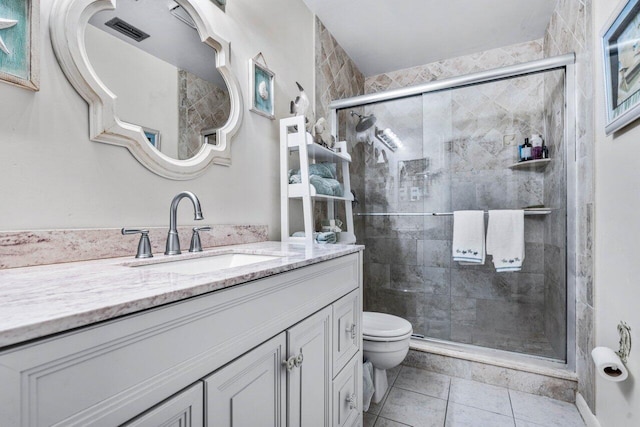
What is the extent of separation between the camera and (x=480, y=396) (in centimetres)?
175

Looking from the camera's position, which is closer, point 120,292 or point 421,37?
point 120,292

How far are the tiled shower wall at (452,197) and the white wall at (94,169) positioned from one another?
1237mm

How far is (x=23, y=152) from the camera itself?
79 cm

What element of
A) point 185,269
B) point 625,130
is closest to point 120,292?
point 185,269

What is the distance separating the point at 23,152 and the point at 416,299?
8.16ft

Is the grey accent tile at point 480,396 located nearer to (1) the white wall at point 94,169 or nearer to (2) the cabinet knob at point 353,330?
(2) the cabinet knob at point 353,330

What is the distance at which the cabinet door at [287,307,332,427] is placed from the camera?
866mm

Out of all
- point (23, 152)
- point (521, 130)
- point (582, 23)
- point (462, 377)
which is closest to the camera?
point (23, 152)

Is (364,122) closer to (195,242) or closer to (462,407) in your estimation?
(195,242)

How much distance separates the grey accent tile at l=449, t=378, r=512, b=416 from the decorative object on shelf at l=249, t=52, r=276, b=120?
1.93 metres

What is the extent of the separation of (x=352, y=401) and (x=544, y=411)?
1.14 m

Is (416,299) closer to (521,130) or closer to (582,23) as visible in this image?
(521,130)

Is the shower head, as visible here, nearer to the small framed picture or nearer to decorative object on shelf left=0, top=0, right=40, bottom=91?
the small framed picture

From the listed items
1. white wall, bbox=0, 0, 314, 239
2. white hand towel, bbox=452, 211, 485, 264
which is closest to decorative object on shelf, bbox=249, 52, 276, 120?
white wall, bbox=0, 0, 314, 239
